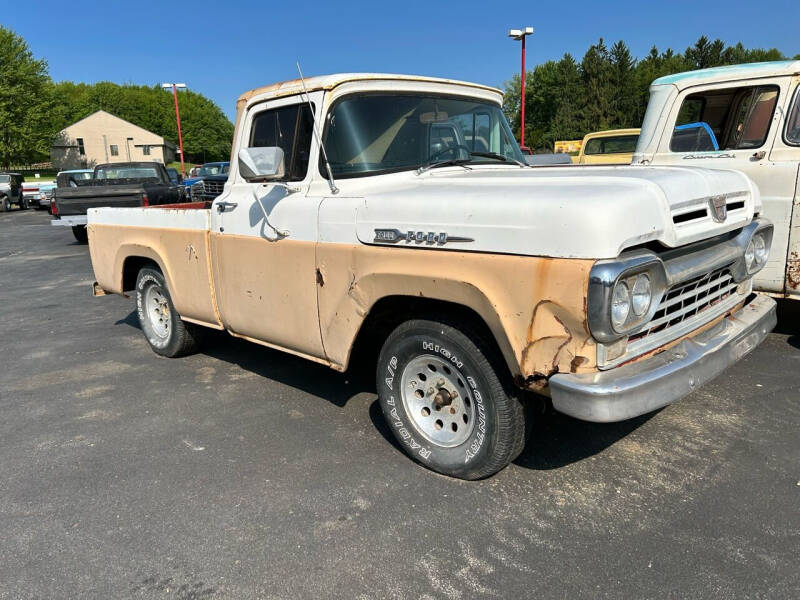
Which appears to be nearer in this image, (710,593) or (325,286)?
(710,593)

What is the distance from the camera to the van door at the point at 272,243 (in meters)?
3.61

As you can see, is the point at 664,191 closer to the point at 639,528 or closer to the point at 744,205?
the point at 744,205

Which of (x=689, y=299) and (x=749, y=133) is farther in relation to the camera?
(x=749, y=133)

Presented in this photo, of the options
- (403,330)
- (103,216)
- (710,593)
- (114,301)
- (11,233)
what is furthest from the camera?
(11,233)

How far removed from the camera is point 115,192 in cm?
1272

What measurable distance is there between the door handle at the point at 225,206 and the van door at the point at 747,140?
3.88 metres

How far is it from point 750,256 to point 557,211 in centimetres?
179

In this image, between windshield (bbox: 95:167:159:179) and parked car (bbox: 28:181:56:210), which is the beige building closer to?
parked car (bbox: 28:181:56:210)

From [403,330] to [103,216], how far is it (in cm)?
394

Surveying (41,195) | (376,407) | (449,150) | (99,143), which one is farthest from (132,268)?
(99,143)

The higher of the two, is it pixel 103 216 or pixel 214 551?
pixel 103 216

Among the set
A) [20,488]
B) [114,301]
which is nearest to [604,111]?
[114,301]

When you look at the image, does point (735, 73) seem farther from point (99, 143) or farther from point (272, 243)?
point (99, 143)

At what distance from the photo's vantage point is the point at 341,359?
11.4 ft
